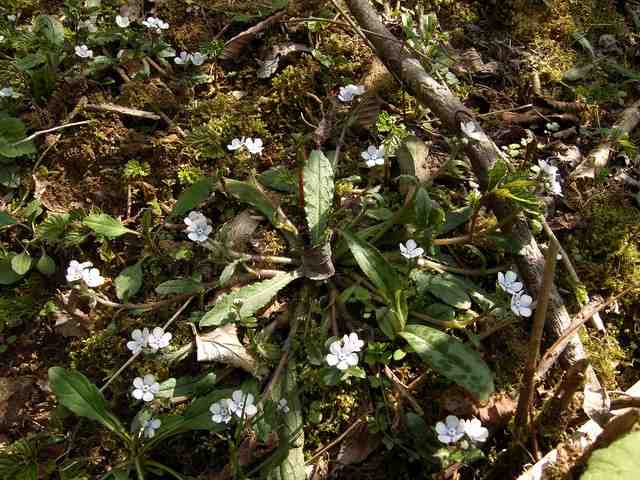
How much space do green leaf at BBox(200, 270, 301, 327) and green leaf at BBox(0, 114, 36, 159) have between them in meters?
1.46

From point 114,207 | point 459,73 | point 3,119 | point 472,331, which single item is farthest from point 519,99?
point 3,119

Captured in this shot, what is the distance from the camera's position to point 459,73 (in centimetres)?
365

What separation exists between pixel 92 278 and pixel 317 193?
1.16 metres

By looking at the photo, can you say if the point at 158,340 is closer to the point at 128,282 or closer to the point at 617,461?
the point at 128,282

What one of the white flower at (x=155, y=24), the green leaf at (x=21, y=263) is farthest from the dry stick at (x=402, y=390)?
the white flower at (x=155, y=24)

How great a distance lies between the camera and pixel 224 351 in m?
2.51

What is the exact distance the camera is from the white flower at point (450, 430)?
2.17 metres

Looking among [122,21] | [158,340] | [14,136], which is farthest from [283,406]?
[122,21]

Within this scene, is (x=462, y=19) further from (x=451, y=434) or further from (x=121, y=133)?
(x=451, y=434)

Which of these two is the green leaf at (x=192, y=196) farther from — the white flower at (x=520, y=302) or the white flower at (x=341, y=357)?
the white flower at (x=520, y=302)

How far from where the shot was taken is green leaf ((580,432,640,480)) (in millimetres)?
1895

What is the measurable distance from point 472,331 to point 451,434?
25.3 inches

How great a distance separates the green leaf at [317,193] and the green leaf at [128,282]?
88 cm

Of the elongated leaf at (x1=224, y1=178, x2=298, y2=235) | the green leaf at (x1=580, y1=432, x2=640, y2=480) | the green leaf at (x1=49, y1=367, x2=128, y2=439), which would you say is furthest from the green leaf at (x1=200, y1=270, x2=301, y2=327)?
the green leaf at (x1=580, y1=432, x2=640, y2=480)
